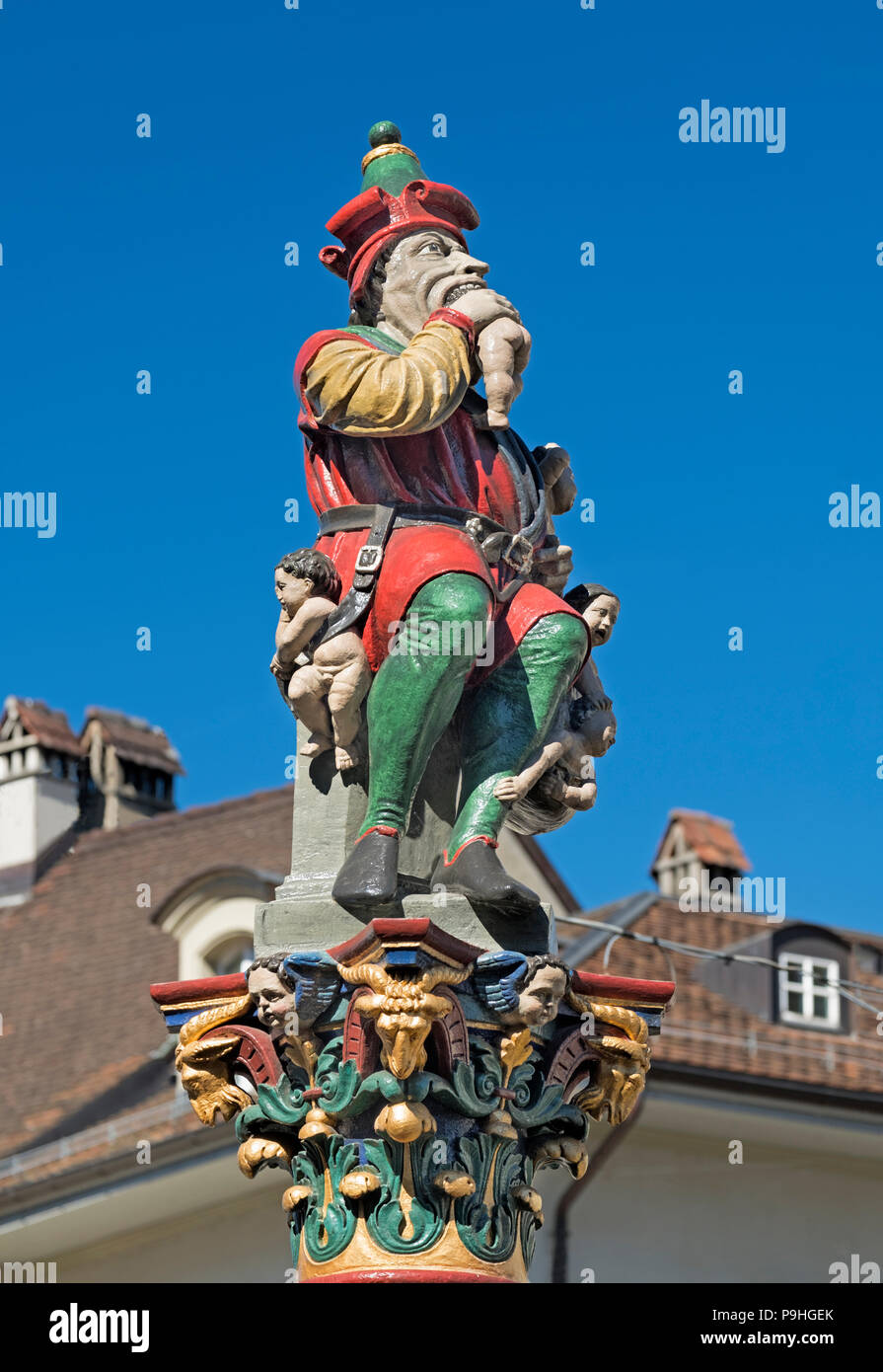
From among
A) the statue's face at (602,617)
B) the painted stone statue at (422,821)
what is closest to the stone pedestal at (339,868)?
the painted stone statue at (422,821)

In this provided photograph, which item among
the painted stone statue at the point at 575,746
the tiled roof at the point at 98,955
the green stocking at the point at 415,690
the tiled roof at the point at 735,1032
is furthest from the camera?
the tiled roof at the point at 98,955

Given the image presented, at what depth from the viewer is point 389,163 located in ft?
29.0

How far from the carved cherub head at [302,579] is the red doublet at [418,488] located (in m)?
0.08

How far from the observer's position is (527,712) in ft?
26.6

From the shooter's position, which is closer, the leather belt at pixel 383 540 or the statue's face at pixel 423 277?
the leather belt at pixel 383 540

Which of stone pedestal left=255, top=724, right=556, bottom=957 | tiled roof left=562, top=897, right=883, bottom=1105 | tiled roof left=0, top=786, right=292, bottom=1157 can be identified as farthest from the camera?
tiled roof left=0, top=786, right=292, bottom=1157

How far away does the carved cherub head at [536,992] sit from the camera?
7.53m

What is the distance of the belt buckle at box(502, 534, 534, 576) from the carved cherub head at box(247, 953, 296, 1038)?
Answer: 4.84ft

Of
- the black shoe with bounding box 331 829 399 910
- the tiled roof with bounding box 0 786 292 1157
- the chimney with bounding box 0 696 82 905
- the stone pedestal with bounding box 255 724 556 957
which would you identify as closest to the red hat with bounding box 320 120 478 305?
the stone pedestal with bounding box 255 724 556 957

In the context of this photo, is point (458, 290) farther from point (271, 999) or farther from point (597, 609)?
point (271, 999)

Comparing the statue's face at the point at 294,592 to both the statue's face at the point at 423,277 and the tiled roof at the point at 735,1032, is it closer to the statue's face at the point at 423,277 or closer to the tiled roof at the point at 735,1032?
the statue's face at the point at 423,277

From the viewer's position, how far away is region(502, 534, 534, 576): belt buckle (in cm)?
824

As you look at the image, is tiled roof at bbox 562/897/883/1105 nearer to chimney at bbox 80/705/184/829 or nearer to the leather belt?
chimney at bbox 80/705/184/829
